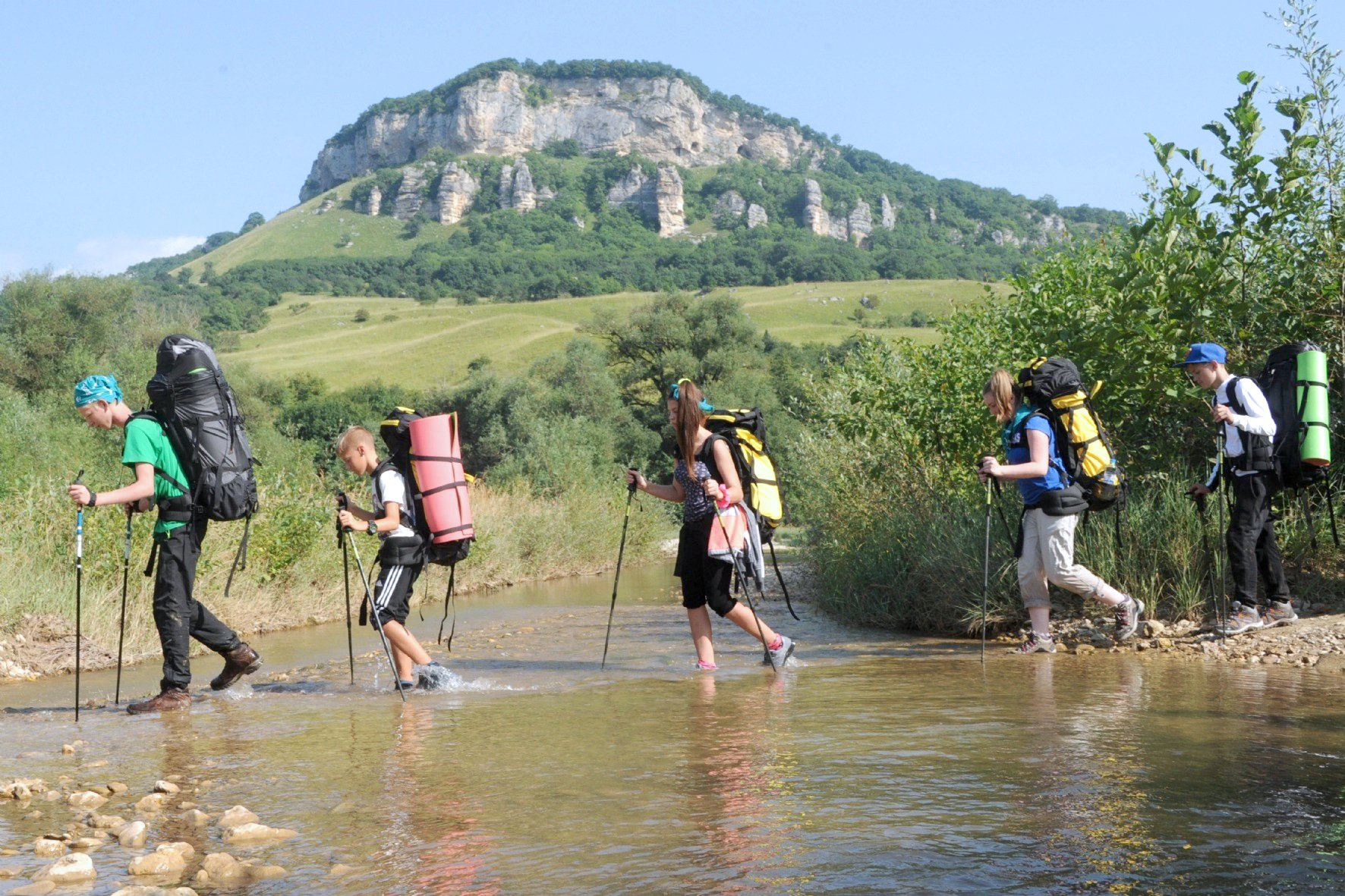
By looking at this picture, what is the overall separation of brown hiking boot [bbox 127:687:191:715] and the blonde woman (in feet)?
18.5

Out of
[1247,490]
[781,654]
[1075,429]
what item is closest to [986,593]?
[1075,429]

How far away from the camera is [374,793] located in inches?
235

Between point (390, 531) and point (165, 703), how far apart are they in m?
1.83

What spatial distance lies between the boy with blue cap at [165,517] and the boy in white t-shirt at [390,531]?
3.33 ft

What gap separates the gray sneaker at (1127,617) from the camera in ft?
31.6

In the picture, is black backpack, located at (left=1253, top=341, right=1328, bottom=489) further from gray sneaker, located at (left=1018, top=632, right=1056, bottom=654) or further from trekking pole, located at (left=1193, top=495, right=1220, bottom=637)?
gray sneaker, located at (left=1018, top=632, right=1056, bottom=654)

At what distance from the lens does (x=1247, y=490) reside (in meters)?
9.50

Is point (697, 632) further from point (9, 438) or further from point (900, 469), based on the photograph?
point (9, 438)

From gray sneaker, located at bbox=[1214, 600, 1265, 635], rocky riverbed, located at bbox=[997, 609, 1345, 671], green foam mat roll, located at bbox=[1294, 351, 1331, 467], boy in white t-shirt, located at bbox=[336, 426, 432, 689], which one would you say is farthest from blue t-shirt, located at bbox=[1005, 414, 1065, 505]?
boy in white t-shirt, located at bbox=[336, 426, 432, 689]

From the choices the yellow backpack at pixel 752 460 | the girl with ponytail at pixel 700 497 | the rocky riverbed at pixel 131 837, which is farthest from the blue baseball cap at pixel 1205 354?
the rocky riverbed at pixel 131 837

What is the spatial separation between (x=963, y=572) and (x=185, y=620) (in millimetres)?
6415

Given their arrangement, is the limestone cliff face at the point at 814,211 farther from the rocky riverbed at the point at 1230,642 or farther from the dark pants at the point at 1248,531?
the dark pants at the point at 1248,531

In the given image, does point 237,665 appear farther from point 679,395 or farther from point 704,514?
point 679,395

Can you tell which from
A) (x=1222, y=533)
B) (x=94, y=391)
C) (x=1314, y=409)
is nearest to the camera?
(x=94, y=391)
